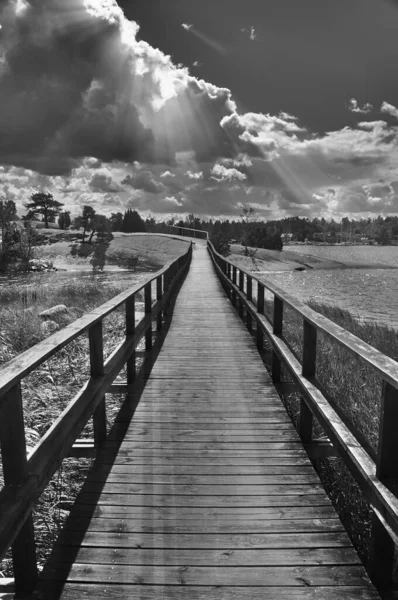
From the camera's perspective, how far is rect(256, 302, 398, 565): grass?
340cm

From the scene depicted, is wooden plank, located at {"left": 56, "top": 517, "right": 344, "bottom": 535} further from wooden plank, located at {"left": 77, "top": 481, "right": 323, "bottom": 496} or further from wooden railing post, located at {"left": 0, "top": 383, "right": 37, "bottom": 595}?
wooden railing post, located at {"left": 0, "top": 383, "right": 37, "bottom": 595}

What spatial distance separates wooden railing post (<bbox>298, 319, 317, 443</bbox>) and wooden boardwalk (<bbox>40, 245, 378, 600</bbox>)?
15 cm

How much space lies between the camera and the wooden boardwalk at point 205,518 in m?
2.34

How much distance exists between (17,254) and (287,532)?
152ft

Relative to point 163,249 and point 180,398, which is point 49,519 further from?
point 163,249

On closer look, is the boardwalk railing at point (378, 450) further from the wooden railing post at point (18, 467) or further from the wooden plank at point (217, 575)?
the wooden railing post at point (18, 467)

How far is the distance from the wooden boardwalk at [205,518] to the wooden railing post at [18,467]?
14 cm

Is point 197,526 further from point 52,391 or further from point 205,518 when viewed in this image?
point 52,391

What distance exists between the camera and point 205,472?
345cm

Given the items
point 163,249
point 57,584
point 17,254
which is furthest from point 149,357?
point 17,254

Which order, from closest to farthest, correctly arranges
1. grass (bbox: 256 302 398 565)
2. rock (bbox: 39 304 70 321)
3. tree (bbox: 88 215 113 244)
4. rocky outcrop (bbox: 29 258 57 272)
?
grass (bbox: 256 302 398 565), rock (bbox: 39 304 70 321), rocky outcrop (bbox: 29 258 57 272), tree (bbox: 88 215 113 244)

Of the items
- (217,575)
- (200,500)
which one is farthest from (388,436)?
(200,500)

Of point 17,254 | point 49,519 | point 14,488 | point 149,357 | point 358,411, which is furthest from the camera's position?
point 17,254

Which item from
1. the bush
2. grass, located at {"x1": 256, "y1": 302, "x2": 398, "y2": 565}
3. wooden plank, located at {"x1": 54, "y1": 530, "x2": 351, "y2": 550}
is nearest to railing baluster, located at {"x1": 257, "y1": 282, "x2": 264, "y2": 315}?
grass, located at {"x1": 256, "y1": 302, "x2": 398, "y2": 565}
